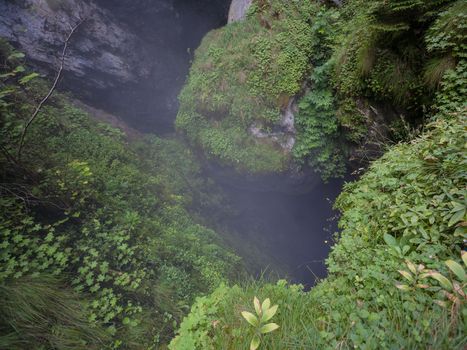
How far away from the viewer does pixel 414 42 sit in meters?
3.63

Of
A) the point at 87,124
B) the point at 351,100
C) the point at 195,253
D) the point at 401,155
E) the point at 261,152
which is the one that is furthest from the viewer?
the point at 87,124

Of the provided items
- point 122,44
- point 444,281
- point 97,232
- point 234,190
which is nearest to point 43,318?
point 97,232

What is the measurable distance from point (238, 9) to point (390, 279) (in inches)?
287

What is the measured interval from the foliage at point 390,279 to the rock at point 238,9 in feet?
18.5

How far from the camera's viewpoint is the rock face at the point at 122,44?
647 cm

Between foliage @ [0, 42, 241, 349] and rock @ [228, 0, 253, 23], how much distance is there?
4714mm

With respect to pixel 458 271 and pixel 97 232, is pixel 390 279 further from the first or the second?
pixel 97 232

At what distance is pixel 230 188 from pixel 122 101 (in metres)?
4.87

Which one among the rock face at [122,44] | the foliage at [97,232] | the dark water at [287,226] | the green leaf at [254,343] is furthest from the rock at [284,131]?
the green leaf at [254,343]

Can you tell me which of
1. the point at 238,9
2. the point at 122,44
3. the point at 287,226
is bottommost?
the point at 287,226

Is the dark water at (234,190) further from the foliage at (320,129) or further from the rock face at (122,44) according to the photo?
the foliage at (320,129)

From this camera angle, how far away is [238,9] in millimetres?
6785

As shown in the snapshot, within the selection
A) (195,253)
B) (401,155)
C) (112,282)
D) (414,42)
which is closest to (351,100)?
(414,42)

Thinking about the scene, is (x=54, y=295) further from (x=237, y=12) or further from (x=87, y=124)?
(x=237, y=12)
